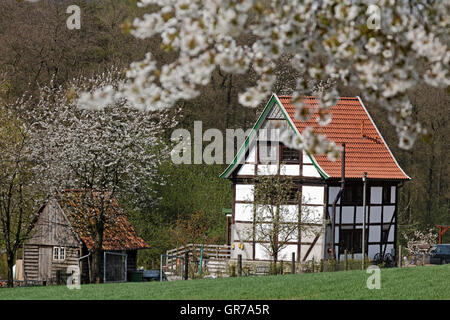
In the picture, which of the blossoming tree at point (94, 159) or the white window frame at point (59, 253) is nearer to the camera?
the blossoming tree at point (94, 159)

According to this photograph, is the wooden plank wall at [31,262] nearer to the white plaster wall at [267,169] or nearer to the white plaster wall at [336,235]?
the white plaster wall at [267,169]

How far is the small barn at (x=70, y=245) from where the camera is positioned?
105ft

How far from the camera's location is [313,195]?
3544 cm

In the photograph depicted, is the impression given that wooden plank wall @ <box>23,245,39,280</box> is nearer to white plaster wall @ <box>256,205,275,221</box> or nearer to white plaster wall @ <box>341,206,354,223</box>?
white plaster wall @ <box>256,205,275,221</box>

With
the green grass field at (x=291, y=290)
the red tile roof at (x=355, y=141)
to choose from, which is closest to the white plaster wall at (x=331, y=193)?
the red tile roof at (x=355, y=141)

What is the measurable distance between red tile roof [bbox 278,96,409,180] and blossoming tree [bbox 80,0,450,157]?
2717cm

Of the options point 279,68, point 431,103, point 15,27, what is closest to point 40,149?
point 15,27

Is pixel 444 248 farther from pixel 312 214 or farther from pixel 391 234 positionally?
pixel 312 214

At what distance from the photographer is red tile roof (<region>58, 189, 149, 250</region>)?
31156 millimetres

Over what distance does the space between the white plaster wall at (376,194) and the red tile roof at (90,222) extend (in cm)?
1012

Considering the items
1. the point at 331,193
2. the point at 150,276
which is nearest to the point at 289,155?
the point at 331,193

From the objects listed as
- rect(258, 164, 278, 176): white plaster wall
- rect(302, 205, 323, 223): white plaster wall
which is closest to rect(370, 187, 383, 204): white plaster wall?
rect(302, 205, 323, 223): white plaster wall

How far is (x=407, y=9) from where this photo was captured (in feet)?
27.0

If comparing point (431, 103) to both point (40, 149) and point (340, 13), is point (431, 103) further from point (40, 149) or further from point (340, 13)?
point (340, 13)
